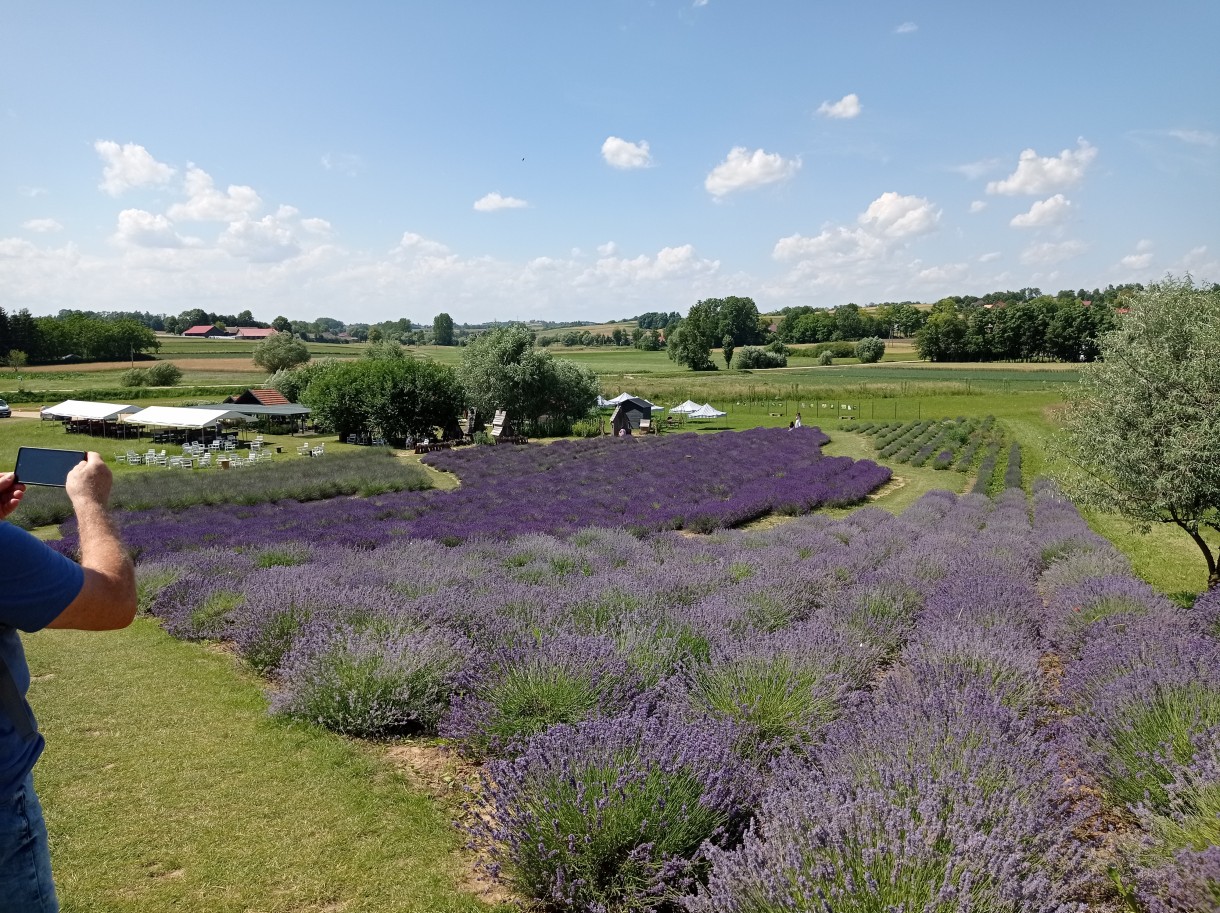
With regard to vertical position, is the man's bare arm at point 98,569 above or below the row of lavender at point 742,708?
above

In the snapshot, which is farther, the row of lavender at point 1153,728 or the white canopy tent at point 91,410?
the white canopy tent at point 91,410

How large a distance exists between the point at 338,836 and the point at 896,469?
1075 inches

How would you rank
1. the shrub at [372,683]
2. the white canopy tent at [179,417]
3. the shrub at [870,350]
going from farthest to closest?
the shrub at [870,350], the white canopy tent at [179,417], the shrub at [372,683]

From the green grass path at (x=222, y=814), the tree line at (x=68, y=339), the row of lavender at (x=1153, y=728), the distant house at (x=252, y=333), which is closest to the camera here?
the row of lavender at (x=1153, y=728)

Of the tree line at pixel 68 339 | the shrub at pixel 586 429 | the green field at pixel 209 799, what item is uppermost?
the tree line at pixel 68 339

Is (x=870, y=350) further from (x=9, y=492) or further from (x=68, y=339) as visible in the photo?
(x=9, y=492)

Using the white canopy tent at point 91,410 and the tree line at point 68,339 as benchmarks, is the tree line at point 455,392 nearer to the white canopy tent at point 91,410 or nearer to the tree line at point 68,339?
the white canopy tent at point 91,410

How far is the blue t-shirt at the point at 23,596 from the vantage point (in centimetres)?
195

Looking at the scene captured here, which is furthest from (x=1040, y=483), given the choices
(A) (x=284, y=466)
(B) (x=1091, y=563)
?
(A) (x=284, y=466)

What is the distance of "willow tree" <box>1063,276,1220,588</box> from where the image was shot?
9039mm

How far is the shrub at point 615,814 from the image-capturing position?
3.40 meters

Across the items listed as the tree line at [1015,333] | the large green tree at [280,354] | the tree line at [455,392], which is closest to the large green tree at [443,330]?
the large green tree at [280,354]

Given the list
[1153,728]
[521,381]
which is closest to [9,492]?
[1153,728]

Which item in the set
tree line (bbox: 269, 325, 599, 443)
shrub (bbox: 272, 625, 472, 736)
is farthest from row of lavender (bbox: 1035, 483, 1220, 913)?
tree line (bbox: 269, 325, 599, 443)
